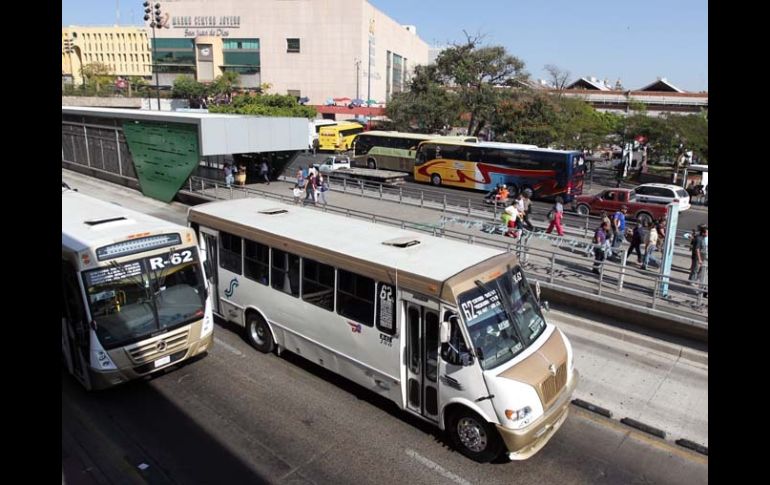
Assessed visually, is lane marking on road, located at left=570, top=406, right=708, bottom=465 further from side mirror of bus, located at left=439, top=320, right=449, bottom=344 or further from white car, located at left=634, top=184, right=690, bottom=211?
white car, located at left=634, top=184, right=690, bottom=211

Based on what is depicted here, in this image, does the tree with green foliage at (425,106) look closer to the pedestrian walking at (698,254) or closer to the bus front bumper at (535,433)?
the pedestrian walking at (698,254)

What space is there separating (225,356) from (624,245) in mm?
14467

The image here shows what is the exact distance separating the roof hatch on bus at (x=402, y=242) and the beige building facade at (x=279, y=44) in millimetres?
90646

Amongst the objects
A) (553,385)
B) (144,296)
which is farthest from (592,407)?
(144,296)

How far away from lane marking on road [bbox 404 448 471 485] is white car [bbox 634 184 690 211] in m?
22.0

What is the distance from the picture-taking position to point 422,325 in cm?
809

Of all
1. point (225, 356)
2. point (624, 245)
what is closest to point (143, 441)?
point (225, 356)

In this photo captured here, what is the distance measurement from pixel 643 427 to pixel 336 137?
162ft

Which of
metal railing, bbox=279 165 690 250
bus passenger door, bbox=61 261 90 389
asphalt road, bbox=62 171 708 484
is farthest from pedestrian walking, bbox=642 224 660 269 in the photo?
bus passenger door, bbox=61 261 90 389

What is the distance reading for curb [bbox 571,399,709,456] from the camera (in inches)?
328

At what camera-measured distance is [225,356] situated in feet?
36.4
